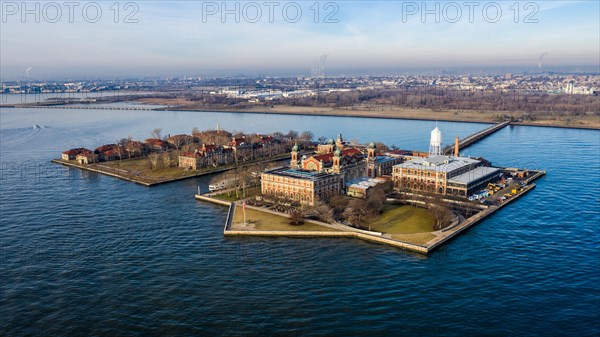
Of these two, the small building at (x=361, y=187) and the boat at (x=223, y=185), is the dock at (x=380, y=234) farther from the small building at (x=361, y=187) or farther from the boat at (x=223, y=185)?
the small building at (x=361, y=187)

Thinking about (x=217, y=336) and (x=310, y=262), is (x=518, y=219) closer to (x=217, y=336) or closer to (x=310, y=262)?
(x=310, y=262)

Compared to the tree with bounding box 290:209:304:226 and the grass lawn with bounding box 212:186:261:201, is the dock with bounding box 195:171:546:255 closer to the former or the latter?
the tree with bounding box 290:209:304:226

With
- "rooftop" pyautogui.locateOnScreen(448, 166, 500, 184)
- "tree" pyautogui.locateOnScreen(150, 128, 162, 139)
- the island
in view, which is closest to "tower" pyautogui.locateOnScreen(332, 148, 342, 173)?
the island

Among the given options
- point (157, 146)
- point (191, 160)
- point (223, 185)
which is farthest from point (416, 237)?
point (157, 146)

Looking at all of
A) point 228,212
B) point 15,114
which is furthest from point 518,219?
point 15,114

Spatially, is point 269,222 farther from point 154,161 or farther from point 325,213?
point 154,161

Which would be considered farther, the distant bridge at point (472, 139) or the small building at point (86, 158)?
the distant bridge at point (472, 139)

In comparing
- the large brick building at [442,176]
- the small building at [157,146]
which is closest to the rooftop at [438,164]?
the large brick building at [442,176]
